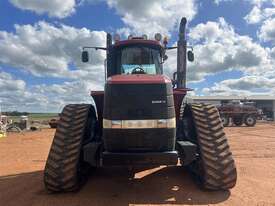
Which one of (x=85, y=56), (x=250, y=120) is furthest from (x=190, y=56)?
(x=250, y=120)

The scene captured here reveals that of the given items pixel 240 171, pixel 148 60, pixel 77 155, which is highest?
pixel 148 60

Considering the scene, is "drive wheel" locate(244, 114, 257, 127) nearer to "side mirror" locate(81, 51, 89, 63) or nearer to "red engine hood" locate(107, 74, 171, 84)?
"side mirror" locate(81, 51, 89, 63)

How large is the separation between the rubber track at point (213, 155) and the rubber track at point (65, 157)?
7.64ft

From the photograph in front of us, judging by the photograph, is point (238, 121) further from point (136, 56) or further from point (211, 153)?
point (211, 153)

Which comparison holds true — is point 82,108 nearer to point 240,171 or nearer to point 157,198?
point 157,198

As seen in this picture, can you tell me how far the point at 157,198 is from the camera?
7.40m

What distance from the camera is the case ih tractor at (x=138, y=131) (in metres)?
6.97

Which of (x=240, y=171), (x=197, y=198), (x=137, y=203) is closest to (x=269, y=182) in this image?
(x=240, y=171)

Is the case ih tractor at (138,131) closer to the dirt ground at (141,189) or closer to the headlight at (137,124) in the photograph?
the headlight at (137,124)

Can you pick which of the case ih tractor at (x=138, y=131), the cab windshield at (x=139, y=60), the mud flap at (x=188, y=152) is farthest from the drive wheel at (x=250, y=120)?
the mud flap at (x=188, y=152)

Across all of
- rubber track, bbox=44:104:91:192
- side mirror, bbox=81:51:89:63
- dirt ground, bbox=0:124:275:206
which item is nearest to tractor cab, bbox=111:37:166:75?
side mirror, bbox=81:51:89:63

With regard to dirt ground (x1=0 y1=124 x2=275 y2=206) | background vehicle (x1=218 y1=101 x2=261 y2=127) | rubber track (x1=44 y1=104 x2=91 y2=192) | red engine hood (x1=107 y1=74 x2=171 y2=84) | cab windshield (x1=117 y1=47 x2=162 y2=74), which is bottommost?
background vehicle (x1=218 y1=101 x2=261 y2=127)

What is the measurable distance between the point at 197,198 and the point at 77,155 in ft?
7.71

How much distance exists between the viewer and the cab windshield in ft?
29.3
